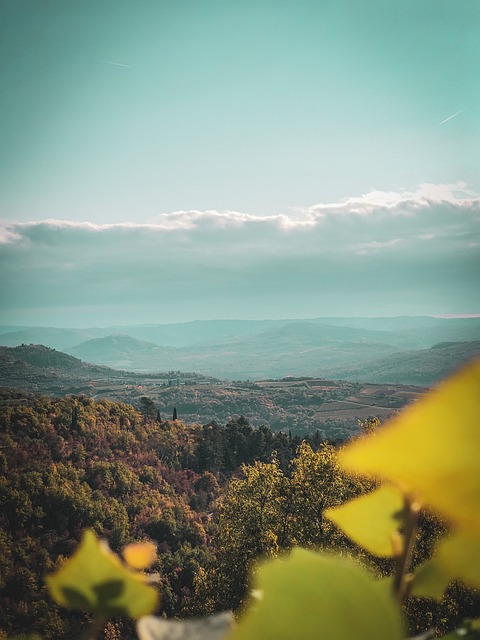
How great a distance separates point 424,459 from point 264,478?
1771 cm

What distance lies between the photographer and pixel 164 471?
6362cm

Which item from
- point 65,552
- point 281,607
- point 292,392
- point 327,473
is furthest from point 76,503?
point 292,392

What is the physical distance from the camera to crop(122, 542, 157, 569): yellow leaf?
1.97 feet

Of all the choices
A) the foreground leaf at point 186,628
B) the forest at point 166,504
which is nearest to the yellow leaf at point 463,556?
the foreground leaf at point 186,628

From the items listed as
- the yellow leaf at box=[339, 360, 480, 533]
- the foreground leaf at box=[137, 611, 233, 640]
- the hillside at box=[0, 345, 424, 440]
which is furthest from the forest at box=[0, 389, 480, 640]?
the hillside at box=[0, 345, 424, 440]

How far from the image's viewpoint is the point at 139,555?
24.1 inches

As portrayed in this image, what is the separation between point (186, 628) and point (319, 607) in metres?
0.24

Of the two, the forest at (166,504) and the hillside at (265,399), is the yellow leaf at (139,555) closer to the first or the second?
the forest at (166,504)

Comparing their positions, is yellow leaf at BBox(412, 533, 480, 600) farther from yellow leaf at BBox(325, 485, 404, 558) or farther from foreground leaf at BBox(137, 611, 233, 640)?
foreground leaf at BBox(137, 611, 233, 640)

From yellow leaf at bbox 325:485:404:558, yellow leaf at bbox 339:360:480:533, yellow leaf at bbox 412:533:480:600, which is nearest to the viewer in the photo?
yellow leaf at bbox 339:360:480:533

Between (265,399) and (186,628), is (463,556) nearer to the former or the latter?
(186,628)

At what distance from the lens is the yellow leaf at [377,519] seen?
0.57 meters

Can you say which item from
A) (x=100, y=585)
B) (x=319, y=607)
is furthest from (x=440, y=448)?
(x=100, y=585)

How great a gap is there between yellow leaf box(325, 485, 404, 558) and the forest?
5.59 metres
